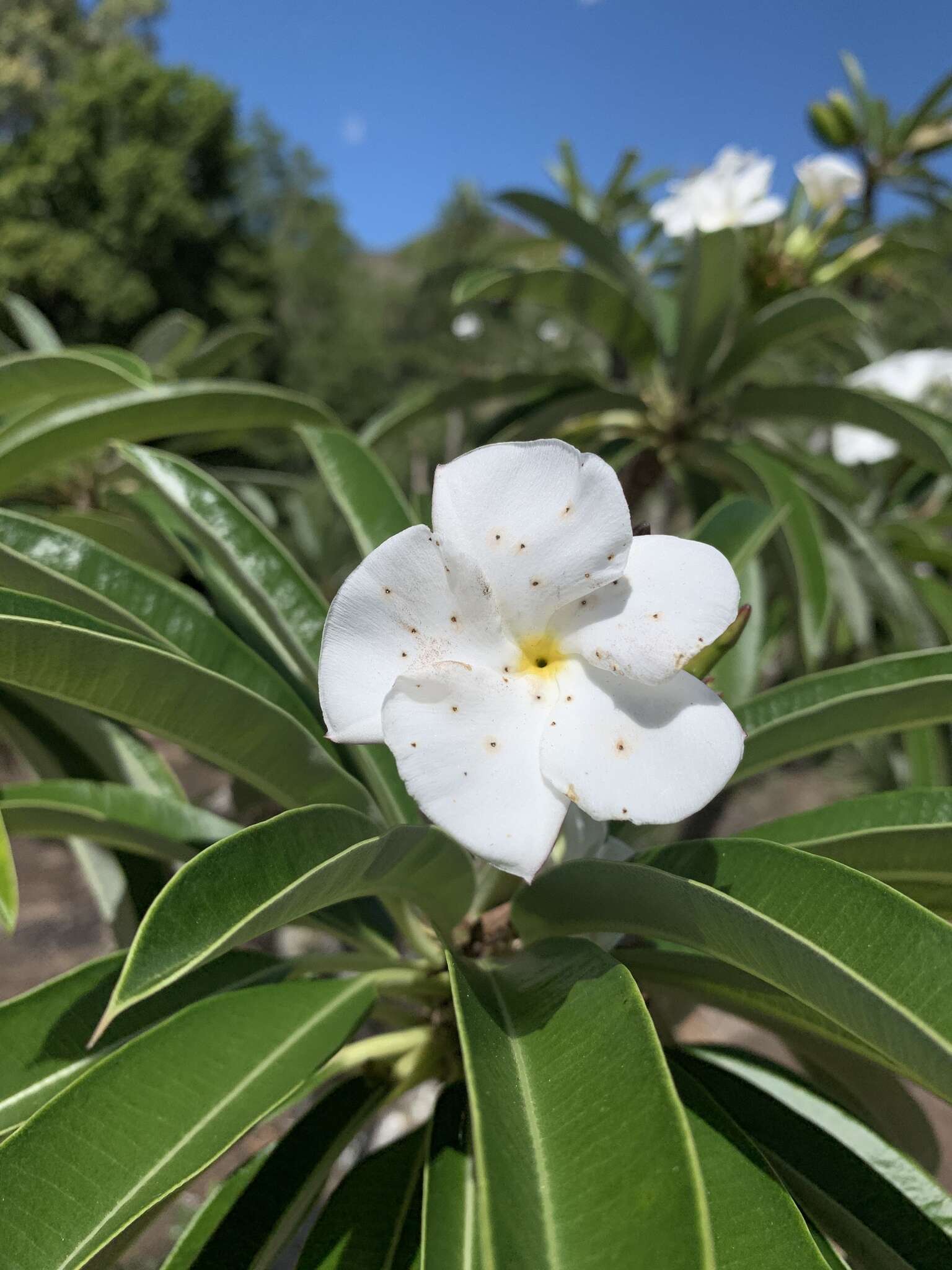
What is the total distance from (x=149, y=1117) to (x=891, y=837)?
21.5 inches

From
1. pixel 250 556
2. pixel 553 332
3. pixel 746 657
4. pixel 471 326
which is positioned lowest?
pixel 250 556

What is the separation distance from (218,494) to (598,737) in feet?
1.57

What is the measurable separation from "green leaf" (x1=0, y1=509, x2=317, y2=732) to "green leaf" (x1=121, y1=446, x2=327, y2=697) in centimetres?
5

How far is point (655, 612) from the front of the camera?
583 millimetres

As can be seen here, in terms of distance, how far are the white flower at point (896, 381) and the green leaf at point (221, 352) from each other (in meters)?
1.23

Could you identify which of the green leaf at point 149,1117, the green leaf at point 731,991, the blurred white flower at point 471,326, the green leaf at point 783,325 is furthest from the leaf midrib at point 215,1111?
the blurred white flower at point 471,326

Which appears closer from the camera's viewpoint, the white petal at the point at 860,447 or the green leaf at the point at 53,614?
the green leaf at the point at 53,614

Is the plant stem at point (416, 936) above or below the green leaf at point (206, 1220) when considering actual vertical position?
above

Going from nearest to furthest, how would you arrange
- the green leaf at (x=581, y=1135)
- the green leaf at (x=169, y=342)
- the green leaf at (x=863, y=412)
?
1. the green leaf at (x=581, y=1135)
2. the green leaf at (x=863, y=412)
3. the green leaf at (x=169, y=342)

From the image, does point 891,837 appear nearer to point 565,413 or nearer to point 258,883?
point 258,883

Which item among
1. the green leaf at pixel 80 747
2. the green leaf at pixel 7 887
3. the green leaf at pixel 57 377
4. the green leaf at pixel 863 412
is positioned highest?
the green leaf at pixel 863 412

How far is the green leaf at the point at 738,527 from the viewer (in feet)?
3.04

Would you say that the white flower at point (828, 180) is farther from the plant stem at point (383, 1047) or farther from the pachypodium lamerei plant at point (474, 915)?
the plant stem at point (383, 1047)

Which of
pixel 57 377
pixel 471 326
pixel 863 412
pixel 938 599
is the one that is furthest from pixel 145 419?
pixel 471 326
